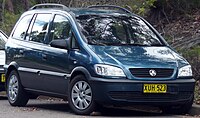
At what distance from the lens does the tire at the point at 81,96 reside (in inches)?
438

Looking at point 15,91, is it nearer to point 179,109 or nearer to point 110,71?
point 110,71

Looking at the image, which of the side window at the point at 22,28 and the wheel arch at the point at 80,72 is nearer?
the wheel arch at the point at 80,72

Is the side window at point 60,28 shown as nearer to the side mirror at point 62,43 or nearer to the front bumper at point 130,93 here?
the side mirror at point 62,43

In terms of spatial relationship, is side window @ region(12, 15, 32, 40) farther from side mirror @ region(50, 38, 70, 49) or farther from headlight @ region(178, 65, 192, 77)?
headlight @ region(178, 65, 192, 77)

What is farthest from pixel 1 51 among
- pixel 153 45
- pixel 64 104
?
pixel 153 45

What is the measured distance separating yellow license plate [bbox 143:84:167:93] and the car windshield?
1.16 m

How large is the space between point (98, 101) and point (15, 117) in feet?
4.75

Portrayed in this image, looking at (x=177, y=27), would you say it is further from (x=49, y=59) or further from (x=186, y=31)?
(x=49, y=59)

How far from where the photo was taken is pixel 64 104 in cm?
1414

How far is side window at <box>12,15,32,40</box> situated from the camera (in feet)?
44.4

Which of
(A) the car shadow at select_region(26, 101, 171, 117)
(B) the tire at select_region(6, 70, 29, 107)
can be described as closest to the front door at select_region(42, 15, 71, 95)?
(A) the car shadow at select_region(26, 101, 171, 117)

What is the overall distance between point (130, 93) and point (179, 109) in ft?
4.20

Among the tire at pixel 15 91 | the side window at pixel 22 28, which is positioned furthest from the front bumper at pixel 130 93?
the side window at pixel 22 28

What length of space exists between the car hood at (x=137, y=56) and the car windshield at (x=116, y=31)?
259mm
